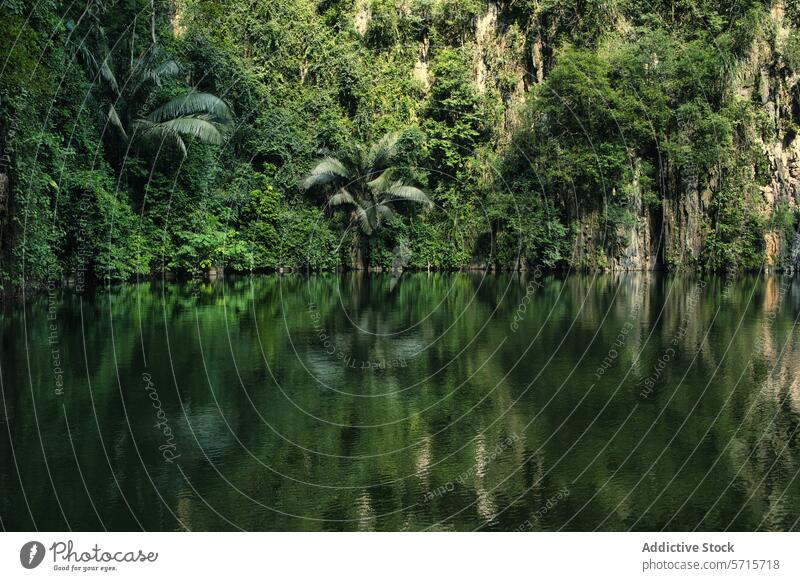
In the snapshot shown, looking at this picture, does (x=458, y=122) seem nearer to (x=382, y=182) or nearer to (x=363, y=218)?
(x=382, y=182)

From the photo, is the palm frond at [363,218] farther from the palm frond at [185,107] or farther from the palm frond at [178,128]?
the palm frond at [178,128]

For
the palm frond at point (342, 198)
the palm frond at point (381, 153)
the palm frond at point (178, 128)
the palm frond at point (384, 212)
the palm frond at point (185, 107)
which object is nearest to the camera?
the palm frond at point (178, 128)

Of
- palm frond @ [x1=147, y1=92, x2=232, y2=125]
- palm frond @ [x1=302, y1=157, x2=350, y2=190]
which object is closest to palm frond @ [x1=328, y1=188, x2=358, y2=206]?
palm frond @ [x1=302, y1=157, x2=350, y2=190]

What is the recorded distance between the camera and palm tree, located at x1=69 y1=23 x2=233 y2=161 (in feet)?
86.3

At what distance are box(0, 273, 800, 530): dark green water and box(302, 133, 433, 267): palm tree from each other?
19798mm

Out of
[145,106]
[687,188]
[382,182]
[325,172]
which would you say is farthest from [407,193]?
[687,188]

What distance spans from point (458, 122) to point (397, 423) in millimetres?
33560

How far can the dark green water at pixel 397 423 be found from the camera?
5.50m

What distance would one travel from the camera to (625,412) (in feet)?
27.4

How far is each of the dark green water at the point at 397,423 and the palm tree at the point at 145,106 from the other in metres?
11.8

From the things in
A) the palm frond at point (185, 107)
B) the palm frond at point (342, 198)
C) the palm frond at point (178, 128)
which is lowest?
the palm frond at point (342, 198)

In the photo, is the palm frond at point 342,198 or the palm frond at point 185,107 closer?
the palm frond at point 185,107

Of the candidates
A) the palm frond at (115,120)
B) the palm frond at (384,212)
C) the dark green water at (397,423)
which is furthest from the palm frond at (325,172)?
the dark green water at (397,423)

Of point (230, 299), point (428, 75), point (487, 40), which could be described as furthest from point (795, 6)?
point (230, 299)
